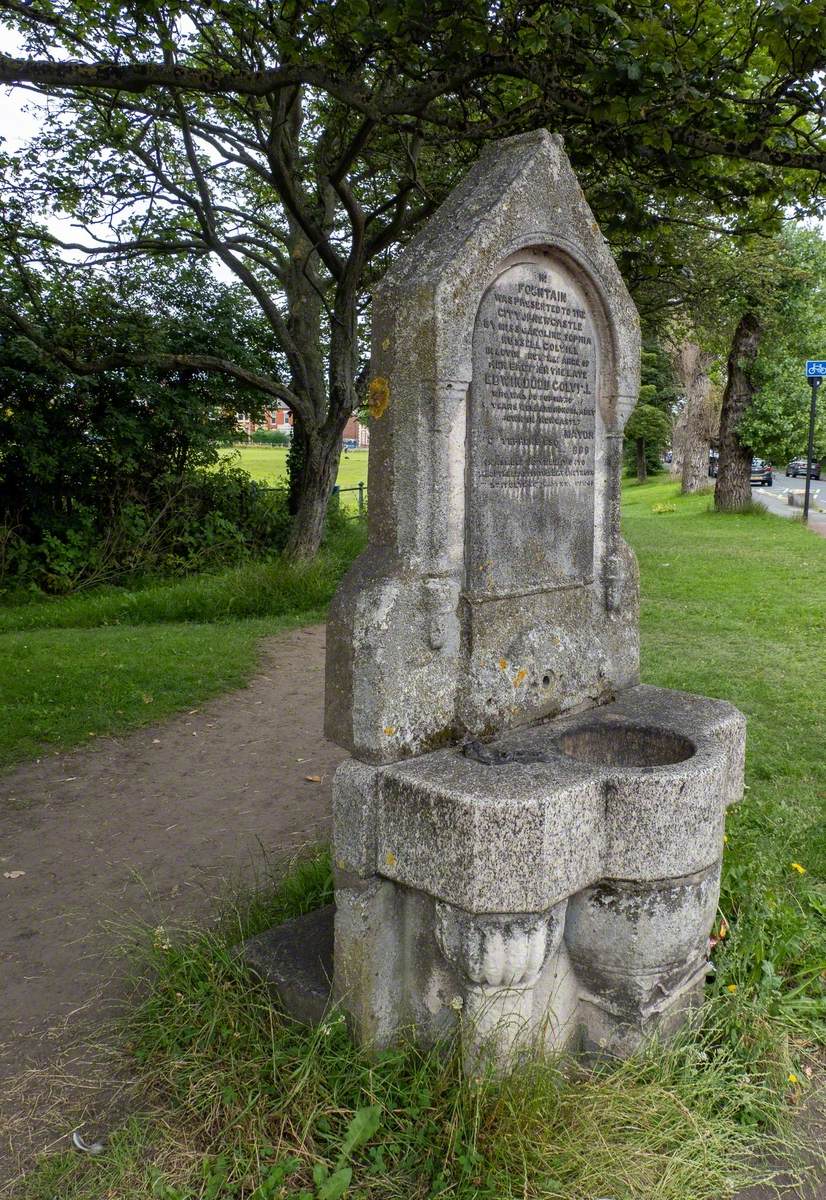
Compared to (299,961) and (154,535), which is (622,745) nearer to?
(299,961)

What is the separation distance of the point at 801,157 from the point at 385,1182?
536 cm

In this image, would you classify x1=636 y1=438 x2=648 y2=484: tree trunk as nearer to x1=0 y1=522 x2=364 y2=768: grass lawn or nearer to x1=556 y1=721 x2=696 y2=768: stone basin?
x1=0 y1=522 x2=364 y2=768: grass lawn

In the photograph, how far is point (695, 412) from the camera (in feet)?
88.4

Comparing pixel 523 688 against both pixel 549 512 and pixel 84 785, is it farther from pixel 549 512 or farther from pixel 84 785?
pixel 84 785

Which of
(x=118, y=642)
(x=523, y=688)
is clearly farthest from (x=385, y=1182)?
(x=118, y=642)

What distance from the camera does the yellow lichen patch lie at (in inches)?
124

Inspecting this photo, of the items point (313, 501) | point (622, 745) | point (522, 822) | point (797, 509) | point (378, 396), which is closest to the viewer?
point (522, 822)

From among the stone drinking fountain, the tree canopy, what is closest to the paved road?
the tree canopy

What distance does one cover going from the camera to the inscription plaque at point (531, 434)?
3.32 m

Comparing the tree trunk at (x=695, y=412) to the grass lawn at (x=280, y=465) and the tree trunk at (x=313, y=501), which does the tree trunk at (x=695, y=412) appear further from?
the tree trunk at (x=313, y=501)

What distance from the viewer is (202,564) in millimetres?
13727

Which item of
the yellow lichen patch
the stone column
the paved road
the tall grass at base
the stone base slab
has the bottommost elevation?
the tall grass at base

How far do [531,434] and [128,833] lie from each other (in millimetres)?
3413

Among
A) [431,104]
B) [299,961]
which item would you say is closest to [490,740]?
[299,961]
